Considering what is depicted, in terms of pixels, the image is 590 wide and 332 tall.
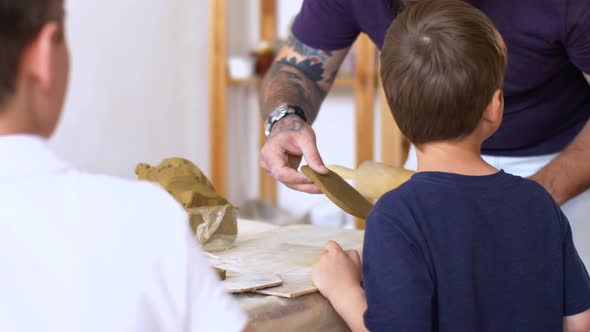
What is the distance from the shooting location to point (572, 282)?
108 cm

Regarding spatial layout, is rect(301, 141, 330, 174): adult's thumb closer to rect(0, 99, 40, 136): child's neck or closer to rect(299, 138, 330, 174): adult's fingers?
rect(299, 138, 330, 174): adult's fingers

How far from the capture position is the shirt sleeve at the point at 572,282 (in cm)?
108

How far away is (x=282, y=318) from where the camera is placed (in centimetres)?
100

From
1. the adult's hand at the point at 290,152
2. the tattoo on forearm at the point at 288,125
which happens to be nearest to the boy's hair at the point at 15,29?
the adult's hand at the point at 290,152

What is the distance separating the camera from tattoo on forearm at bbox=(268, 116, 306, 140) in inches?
62.4

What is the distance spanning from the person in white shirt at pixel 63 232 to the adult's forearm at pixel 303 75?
1149 millimetres

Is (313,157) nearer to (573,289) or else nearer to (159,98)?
(573,289)

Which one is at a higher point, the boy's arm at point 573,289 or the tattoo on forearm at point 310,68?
the tattoo on forearm at point 310,68

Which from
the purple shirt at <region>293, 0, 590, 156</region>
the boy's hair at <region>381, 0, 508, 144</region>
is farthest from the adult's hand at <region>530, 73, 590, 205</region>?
the boy's hair at <region>381, 0, 508, 144</region>

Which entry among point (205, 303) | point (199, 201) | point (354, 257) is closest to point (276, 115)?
point (199, 201)

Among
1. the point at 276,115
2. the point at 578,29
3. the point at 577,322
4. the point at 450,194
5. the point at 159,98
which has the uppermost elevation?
the point at 578,29

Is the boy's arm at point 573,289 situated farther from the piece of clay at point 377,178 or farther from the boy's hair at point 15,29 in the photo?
the boy's hair at point 15,29

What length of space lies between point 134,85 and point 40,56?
2.92 m

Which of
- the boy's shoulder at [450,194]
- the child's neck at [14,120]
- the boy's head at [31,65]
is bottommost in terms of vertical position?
the boy's shoulder at [450,194]
